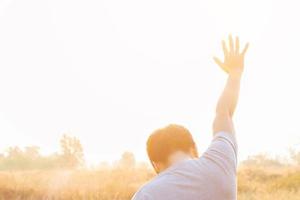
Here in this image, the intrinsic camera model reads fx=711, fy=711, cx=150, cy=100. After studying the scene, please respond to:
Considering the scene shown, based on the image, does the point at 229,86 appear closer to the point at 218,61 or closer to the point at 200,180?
the point at 218,61

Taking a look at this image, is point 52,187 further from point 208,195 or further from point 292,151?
point 292,151

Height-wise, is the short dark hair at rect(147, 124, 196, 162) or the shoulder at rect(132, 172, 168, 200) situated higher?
the short dark hair at rect(147, 124, 196, 162)

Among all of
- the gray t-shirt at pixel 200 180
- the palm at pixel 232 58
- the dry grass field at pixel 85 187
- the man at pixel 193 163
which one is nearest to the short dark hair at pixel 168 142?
the man at pixel 193 163

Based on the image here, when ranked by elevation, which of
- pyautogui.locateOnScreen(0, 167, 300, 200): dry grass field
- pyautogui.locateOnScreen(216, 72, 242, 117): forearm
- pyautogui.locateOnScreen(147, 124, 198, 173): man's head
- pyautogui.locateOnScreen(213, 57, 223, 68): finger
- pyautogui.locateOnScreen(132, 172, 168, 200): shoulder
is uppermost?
pyautogui.locateOnScreen(213, 57, 223, 68): finger

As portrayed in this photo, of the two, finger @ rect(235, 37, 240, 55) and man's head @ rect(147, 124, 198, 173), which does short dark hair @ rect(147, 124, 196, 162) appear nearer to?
man's head @ rect(147, 124, 198, 173)

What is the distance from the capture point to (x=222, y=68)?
10.3 ft

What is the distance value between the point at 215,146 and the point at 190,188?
0.61ft

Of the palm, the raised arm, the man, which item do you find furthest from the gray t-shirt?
the palm

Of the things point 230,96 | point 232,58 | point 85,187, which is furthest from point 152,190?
point 85,187

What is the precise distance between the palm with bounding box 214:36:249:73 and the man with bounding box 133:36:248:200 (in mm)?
171

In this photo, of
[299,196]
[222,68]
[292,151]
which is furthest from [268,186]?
[292,151]

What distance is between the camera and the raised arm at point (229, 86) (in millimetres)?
2816

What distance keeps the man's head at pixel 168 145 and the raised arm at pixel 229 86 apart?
0.12m

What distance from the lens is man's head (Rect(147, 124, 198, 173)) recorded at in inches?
111
